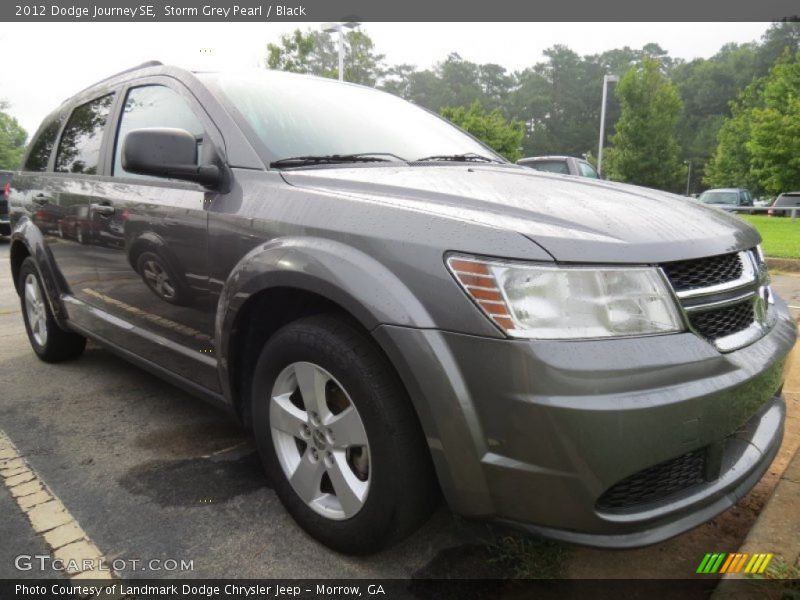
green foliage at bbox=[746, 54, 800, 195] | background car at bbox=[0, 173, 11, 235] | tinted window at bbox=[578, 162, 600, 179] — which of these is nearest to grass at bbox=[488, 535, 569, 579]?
tinted window at bbox=[578, 162, 600, 179]

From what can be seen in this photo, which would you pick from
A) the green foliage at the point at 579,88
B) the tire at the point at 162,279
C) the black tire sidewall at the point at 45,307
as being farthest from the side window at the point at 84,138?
the green foliage at the point at 579,88

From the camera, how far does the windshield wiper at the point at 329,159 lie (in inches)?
84.6

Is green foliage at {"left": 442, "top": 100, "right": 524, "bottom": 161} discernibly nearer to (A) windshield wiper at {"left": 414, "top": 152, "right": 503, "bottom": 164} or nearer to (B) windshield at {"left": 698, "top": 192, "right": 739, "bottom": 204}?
(B) windshield at {"left": 698, "top": 192, "right": 739, "bottom": 204}

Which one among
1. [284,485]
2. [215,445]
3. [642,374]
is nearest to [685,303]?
[642,374]

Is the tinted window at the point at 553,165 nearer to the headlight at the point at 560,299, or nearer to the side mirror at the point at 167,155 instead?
the side mirror at the point at 167,155

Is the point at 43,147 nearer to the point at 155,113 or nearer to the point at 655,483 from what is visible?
the point at 155,113

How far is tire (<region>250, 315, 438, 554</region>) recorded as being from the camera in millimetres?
1607

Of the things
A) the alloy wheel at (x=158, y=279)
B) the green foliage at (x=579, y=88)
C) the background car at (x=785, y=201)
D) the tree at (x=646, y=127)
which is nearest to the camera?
the alloy wheel at (x=158, y=279)

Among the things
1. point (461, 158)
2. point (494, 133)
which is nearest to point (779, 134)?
point (494, 133)

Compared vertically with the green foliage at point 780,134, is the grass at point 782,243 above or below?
below

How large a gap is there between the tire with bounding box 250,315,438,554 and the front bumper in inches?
4.4

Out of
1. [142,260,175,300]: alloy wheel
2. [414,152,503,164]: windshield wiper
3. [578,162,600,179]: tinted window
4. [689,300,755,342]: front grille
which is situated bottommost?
[142,260,175,300]: alloy wheel

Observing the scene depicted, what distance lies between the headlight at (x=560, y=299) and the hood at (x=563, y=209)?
0.18 ft

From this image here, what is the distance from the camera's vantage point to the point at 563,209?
65.8 inches
